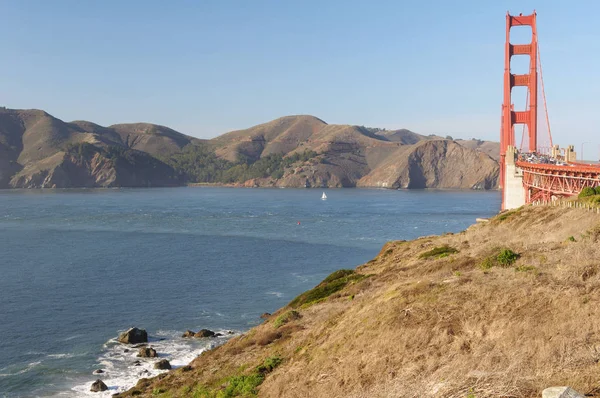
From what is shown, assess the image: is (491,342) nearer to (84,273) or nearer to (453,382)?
(453,382)

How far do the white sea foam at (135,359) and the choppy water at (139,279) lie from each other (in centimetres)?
10

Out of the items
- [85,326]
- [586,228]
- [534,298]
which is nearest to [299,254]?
[85,326]

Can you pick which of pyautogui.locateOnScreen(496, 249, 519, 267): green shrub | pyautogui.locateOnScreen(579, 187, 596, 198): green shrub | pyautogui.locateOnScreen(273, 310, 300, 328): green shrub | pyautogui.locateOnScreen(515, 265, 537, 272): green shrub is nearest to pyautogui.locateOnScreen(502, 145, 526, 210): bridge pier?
pyautogui.locateOnScreen(579, 187, 596, 198): green shrub

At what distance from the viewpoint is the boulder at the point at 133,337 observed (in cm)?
3394

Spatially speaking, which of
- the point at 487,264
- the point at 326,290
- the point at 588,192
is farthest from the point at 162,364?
the point at 588,192

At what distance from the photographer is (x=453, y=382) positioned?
11164 mm

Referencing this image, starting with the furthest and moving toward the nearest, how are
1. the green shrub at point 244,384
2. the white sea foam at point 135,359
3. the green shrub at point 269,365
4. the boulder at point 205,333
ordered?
the boulder at point 205,333, the white sea foam at point 135,359, the green shrub at point 269,365, the green shrub at point 244,384

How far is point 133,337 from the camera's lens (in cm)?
3400

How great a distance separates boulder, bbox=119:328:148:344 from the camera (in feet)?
111

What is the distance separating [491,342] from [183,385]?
12309mm

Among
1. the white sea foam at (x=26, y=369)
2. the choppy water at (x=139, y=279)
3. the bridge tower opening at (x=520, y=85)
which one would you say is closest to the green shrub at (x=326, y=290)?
the choppy water at (x=139, y=279)

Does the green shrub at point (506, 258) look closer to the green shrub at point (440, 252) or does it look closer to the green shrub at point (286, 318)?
the green shrub at point (440, 252)

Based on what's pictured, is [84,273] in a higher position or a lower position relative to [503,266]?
lower

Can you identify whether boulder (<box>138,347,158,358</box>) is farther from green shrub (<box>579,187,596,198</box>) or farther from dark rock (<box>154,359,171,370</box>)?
green shrub (<box>579,187,596,198</box>)
